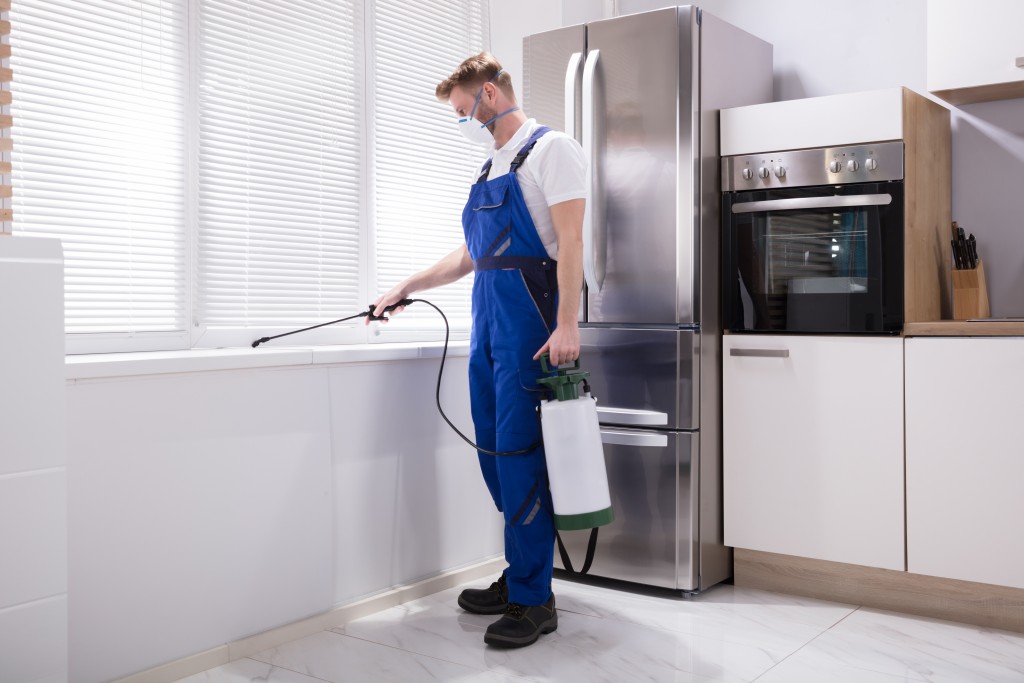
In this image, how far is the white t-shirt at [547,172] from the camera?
2.40 m

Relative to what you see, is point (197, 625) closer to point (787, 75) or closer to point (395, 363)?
point (395, 363)

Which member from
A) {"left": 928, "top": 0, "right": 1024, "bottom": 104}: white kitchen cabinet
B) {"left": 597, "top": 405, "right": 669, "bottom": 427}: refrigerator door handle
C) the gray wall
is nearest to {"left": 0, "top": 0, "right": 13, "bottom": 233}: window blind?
{"left": 597, "top": 405, "right": 669, "bottom": 427}: refrigerator door handle

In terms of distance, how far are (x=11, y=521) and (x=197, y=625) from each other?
2.47 ft

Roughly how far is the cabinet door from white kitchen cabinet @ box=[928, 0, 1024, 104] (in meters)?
0.81

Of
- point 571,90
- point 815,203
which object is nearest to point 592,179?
point 571,90

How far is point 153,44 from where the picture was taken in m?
2.42

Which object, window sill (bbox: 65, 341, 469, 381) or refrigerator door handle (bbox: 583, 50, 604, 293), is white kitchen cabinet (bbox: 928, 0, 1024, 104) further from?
window sill (bbox: 65, 341, 469, 381)

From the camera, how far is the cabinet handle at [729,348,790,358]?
281 cm

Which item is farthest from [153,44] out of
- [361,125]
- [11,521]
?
[11,521]

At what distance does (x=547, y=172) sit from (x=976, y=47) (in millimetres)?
1347

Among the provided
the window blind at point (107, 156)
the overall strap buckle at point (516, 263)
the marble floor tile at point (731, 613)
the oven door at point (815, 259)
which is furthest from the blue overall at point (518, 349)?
the window blind at point (107, 156)

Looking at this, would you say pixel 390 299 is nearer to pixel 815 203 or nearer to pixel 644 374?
pixel 644 374

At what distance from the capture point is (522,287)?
7.95 ft

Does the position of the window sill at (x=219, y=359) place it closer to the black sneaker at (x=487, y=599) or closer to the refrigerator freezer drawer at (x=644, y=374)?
the refrigerator freezer drawer at (x=644, y=374)
